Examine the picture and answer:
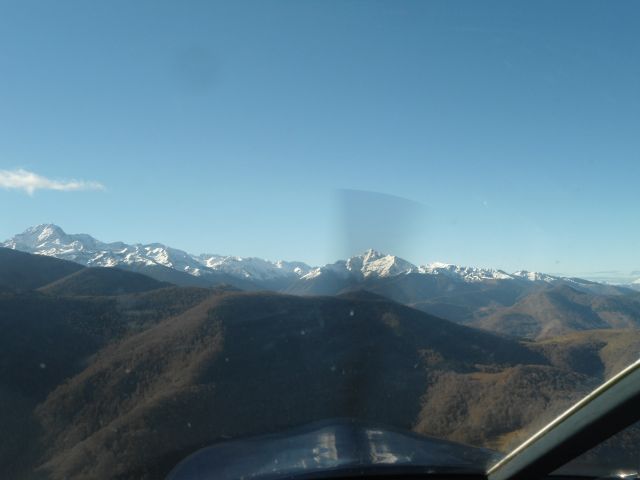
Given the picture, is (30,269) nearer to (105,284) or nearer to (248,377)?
(105,284)

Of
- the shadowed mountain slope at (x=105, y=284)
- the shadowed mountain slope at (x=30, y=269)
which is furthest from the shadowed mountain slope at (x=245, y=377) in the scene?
the shadowed mountain slope at (x=30, y=269)

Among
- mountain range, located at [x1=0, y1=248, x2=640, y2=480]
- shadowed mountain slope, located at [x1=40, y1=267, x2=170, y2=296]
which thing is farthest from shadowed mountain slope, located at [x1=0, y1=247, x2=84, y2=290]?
mountain range, located at [x1=0, y1=248, x2=640, y2=480]

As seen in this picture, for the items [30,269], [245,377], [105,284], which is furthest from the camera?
[30,269]

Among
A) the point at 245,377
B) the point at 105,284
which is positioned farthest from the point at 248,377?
the point at 105,284

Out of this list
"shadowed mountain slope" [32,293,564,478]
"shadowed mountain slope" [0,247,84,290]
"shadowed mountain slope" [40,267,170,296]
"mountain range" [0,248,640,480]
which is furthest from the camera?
"shadowed mountain slope" [0,247,84,290]

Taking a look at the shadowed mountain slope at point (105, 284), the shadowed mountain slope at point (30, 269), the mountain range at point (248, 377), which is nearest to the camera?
the mountain range at point (248, 377)

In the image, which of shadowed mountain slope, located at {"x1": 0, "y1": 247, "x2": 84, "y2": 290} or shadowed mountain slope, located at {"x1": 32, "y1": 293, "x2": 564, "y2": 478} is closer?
shadowed mountain slope, located at {"x1": 32, "y1": 293, "x2": 564, "y2": 478}

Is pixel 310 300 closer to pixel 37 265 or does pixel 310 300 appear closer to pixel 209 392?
pixel 209 392

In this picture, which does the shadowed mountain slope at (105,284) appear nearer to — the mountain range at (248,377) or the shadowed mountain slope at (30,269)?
the shadowed mountain slope at (30,269)

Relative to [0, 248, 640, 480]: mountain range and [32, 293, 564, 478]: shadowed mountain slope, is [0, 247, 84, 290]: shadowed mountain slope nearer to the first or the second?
[0, 248, 640, 480]: mountain range

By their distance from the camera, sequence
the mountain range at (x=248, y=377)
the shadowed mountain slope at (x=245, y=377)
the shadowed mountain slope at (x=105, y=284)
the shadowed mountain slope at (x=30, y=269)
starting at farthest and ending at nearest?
1. the shadowed mountain slope at (x=30, y=269)
2. the shadowed mountain slope at (x=105, y=284)
3. the shadowed mountain slope at (x=245, y=377)
4. the mountain range at (x=248, y=377)

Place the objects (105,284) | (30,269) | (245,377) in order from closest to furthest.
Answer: (245,377) → (105,284) → (30,269)

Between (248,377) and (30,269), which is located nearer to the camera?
(248,377)

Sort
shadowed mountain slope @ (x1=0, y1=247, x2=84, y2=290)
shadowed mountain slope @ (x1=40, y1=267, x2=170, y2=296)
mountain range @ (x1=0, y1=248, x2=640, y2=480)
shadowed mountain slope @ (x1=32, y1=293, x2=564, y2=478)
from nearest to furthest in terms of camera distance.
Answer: mountain range @ (x1=0, y1=248, x2=640, y2=480) → shadowed mountain slope @ (x1=32, y1=293, x2=564, y2=478) → shadowed mountain slope @ (x1=40, y1=267, x2=170, y2=296) → shadowed mountain slope @ (x1=0, y1=247, x2=84, y2=290)
